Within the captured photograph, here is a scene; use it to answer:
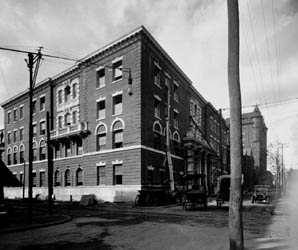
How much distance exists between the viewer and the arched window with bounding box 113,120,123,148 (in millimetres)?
31617

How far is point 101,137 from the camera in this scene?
33.8m

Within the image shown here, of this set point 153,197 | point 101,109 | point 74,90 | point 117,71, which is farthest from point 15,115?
point 153,197

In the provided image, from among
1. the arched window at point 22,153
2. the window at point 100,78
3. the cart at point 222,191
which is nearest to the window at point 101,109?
the window at point 100,78

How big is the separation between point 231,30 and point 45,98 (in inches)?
1598

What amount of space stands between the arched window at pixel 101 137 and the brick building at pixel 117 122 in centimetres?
12

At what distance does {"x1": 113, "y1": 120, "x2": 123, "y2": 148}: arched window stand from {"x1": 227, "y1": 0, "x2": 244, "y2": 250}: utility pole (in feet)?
81.3

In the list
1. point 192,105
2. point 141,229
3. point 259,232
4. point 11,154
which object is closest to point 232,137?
point 259,232

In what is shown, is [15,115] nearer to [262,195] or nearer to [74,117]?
[74,117]

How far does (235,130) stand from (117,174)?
25.5 metres

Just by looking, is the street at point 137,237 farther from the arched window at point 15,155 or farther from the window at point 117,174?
the arched window at point 15,155

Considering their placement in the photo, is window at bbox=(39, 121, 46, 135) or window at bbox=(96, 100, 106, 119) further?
window at bbox=(39, 121, 46, 135)

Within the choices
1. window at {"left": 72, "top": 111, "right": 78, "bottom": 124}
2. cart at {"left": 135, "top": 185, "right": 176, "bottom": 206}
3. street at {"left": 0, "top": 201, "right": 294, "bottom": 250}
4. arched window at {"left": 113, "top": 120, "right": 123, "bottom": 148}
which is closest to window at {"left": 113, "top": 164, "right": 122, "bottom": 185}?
arched window at {"left": 113, "top": 120, "right": 123, "bottom": 148}

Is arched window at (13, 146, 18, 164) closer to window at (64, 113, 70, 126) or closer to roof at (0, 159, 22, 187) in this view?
window at (64, 113, 70, 126)

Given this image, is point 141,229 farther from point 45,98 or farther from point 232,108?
point 45,98
